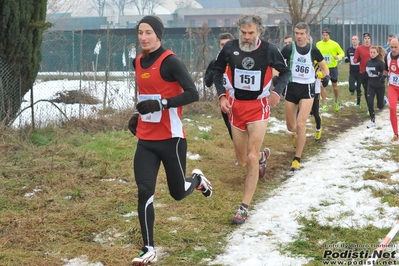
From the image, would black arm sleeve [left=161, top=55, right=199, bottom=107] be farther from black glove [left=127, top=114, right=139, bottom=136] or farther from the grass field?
the grass field

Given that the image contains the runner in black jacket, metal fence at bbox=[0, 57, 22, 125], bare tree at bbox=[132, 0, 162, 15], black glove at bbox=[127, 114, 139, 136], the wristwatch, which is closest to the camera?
the wristwatch

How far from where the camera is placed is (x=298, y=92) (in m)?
9.06

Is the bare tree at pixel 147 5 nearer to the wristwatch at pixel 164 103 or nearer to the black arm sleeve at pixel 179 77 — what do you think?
the black arm sleeve at pixel 179 77

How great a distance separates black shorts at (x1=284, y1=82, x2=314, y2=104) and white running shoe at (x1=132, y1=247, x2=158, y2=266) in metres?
4.79

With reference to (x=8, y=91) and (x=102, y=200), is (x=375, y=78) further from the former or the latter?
(x=102, y=200)

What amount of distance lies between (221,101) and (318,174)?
2.27 m

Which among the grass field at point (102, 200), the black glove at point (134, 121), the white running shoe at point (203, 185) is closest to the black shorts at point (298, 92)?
the grass field at point (102, 200)

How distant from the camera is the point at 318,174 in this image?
8133mm

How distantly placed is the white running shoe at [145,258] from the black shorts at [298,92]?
479cm

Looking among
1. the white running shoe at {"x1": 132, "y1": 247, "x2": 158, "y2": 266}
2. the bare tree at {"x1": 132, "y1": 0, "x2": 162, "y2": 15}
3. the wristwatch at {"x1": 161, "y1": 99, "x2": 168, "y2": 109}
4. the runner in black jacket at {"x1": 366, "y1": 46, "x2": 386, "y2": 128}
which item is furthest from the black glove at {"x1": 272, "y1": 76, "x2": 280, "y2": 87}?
the bare tree at {"x1": 132, "y1": 0, "x2": 162, "y2": 15}

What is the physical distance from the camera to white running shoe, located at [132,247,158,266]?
4.78 m

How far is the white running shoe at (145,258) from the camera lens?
4.78m

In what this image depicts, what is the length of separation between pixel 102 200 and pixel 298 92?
12.2 ft

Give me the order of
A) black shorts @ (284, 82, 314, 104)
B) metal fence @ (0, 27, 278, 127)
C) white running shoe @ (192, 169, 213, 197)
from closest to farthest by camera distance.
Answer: white running shoe @ (192, 169, 213, 197) → black shorts @ (284, 82, 314, 104) → metal fence @ (0, 27, 278, 127)
